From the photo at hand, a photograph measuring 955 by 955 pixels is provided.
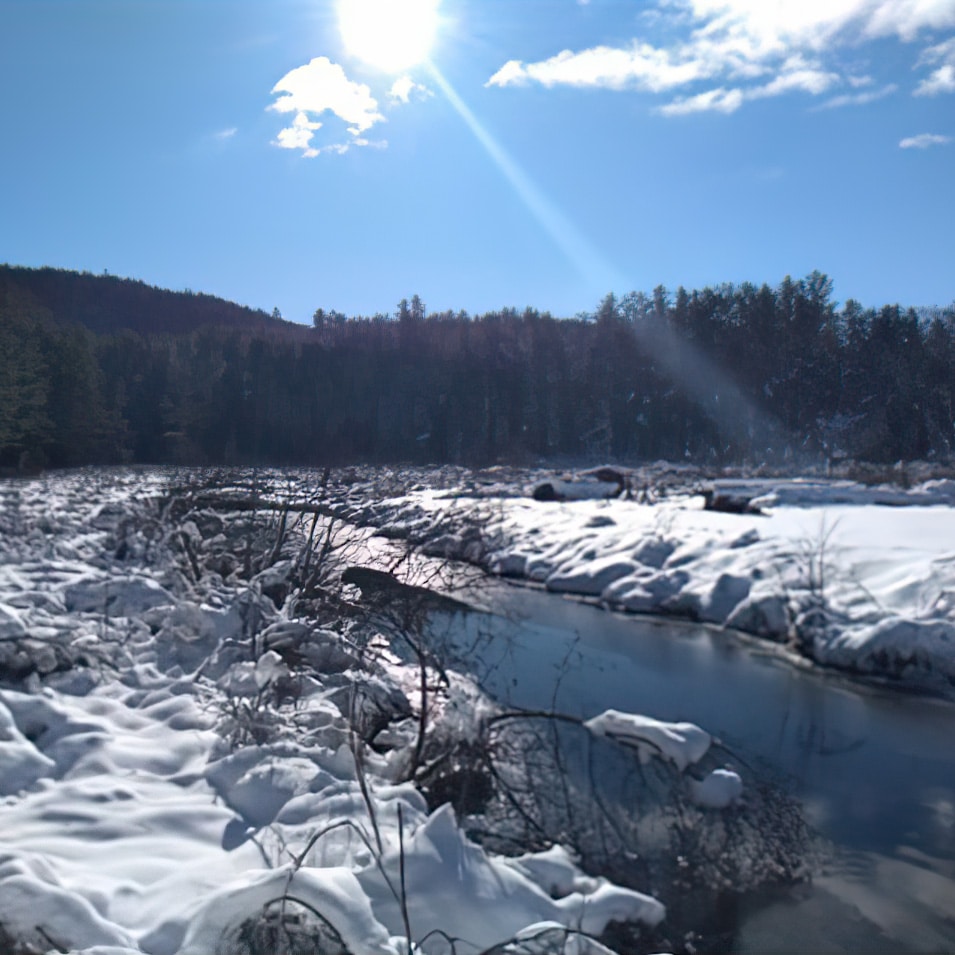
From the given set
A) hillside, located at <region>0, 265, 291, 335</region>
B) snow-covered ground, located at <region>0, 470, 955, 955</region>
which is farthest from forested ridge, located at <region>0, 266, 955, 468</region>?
snow-covered ground, located at <region>0, 470, 955, 955</region>

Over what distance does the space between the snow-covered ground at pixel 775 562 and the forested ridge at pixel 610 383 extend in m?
21.1

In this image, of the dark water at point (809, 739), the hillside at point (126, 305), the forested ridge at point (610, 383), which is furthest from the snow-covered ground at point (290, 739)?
the hillside at point (126, 305)

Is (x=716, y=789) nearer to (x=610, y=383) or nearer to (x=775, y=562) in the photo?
(x=775, y=562)

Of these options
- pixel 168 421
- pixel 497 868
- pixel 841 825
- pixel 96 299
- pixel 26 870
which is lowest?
pixel 841 825

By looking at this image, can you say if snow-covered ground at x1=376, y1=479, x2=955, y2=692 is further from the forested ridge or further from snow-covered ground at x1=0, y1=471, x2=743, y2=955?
the forested ridge

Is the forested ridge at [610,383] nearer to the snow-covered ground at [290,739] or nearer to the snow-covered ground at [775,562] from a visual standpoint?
the snow-covered ground at [775,562]

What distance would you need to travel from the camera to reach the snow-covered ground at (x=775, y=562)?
10320 mm

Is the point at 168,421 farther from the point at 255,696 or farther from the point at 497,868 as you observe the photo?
the point at 497,868

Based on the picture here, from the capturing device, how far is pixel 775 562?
12.9m

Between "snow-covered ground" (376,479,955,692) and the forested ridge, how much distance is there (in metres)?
21.1

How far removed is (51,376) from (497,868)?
29.4 m

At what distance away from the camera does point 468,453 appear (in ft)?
166

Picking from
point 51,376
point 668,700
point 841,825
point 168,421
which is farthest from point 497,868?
point 168,421

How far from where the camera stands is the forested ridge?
43.5 metres
